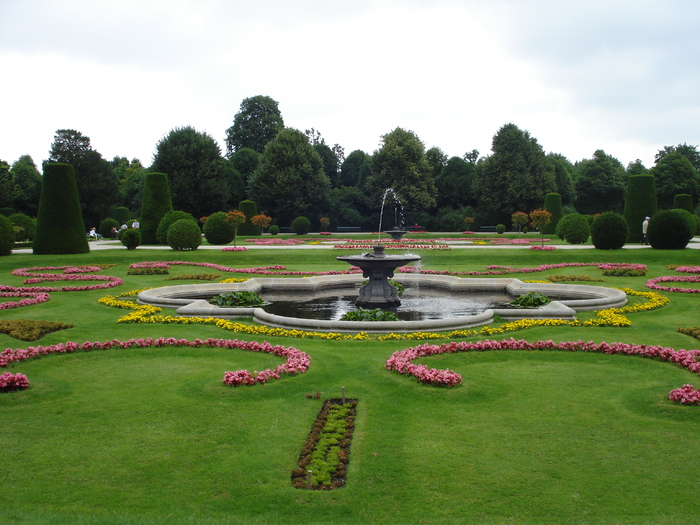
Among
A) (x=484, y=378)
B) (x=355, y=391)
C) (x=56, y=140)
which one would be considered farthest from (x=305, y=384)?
(x=56, y=140)

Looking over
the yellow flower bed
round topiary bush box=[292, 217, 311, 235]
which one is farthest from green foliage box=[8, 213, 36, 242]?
the yellow flower bed

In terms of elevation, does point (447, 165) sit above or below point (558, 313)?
above

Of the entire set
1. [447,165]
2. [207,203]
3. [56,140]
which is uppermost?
[56,140]

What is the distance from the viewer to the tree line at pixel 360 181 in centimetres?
4831

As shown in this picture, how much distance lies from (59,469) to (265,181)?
48.2 metres

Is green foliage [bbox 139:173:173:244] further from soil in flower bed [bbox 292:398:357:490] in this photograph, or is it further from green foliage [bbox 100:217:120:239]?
soil in flower bed [bbox 292:398:357:490]

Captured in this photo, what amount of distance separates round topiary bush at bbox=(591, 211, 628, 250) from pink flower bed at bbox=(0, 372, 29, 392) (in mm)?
24399

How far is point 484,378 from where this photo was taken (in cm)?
757

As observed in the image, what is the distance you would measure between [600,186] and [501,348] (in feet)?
191

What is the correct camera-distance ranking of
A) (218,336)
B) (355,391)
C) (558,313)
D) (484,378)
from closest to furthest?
(355,391) → (484,378) → (218,336) → (558,313)

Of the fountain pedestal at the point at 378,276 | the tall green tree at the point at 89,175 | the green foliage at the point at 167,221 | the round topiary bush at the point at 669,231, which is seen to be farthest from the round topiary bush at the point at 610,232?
the tall green tree at the point at 89,175

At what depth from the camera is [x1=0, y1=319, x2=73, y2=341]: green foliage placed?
382 inches

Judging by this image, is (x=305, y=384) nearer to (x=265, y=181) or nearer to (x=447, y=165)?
(x=265, y=181)

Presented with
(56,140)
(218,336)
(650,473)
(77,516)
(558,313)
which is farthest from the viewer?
(56,140)
